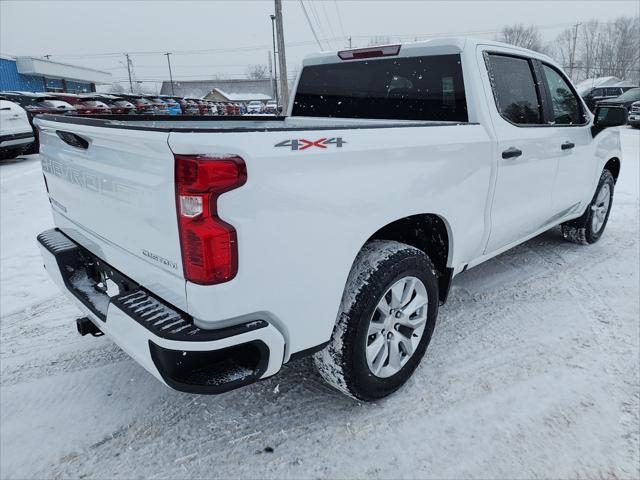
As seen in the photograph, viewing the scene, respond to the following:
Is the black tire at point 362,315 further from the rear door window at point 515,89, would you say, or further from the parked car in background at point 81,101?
the parked car in background at point 81,101

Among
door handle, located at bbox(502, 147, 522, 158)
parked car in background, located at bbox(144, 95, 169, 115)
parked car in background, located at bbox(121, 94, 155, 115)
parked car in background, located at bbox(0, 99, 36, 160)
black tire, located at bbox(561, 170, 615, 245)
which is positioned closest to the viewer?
door handle, located at bbox(502, 147, 522, 158)

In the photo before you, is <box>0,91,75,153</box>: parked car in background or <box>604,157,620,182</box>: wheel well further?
<box>0,91,75,153</box>: parked car in background

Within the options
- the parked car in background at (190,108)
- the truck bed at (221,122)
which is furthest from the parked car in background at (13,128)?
the parked car in background at (190,108)

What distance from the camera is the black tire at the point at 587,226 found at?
4.72 m

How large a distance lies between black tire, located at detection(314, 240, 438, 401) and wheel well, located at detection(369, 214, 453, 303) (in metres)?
0.25

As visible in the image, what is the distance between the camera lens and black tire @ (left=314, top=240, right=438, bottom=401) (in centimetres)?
214

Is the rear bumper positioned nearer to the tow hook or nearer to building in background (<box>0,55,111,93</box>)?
the tow hook

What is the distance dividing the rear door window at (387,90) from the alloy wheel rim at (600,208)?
276cm

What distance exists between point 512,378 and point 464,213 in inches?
40.1

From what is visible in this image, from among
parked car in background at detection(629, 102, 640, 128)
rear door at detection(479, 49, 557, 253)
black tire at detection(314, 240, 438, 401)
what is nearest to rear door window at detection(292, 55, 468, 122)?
rear door at detection(479, 49, 557, 253)

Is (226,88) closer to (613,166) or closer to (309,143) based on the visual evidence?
(613,166)

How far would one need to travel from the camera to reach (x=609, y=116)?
3.97 m

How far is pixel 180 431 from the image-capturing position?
228 centimetres

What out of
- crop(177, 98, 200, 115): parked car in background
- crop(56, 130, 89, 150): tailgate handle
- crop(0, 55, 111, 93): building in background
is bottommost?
crop(177, 98, 200, 115): parked car in background
